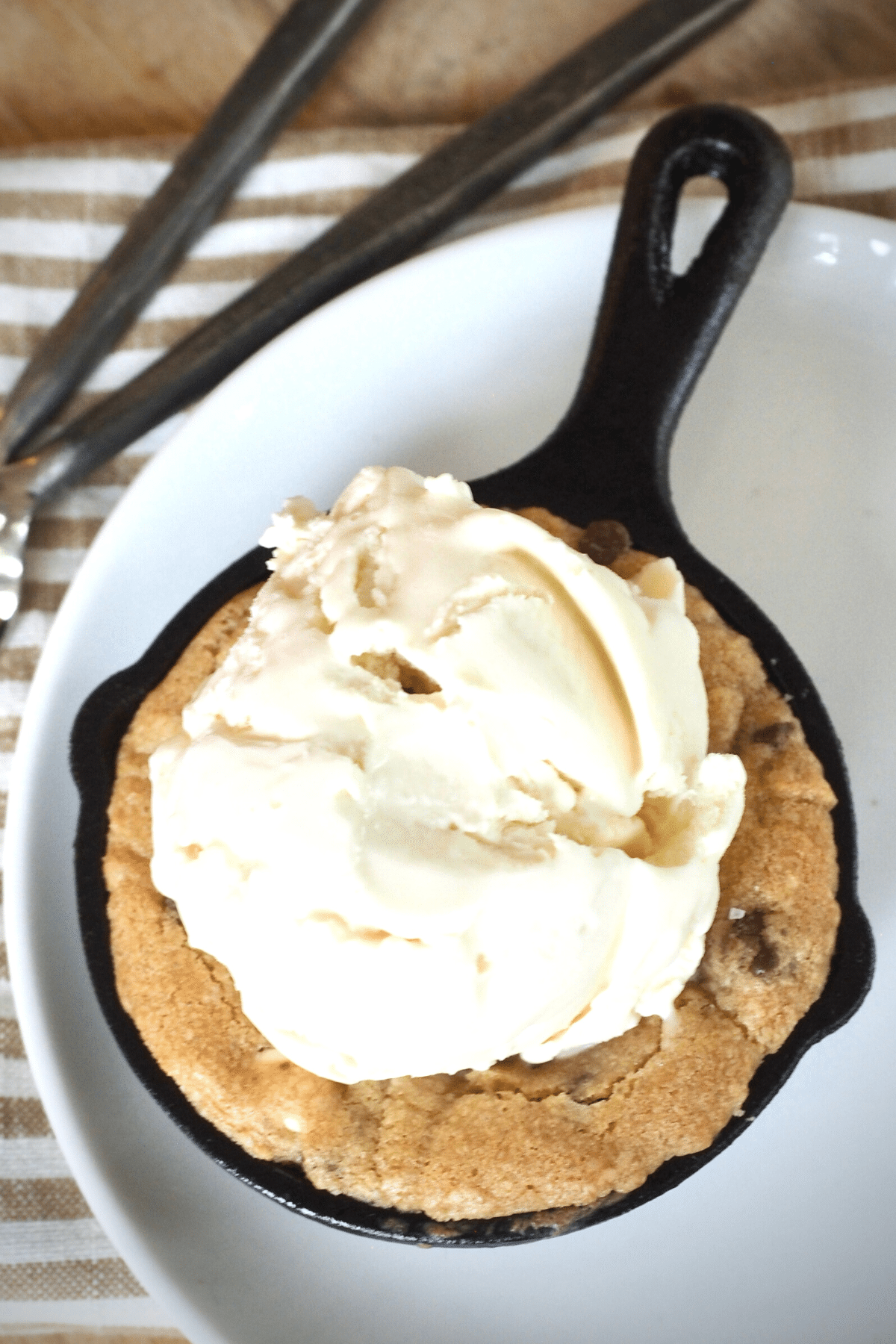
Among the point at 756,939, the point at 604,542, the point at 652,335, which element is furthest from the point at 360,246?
the point at 756,939

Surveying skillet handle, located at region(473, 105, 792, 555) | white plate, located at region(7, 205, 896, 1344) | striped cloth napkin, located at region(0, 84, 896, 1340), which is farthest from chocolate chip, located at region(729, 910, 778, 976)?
striped cloth napkin, located at region(0, 84, 896, 1340)

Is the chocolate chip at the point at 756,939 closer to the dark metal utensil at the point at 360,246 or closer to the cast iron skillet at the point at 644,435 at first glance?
the cast iron skillet at the point at 644,435

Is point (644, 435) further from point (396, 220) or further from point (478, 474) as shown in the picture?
point (396, 220)

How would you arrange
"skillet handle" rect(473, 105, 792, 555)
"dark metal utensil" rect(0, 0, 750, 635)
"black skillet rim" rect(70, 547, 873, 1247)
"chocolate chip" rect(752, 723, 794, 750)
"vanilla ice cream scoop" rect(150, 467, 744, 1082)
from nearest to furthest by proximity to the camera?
"vanilla ice cream scoop" rect(150, 467, 744, 1082) < "black skillet rim" rect(70, 547, 873, 1247) < "chocolate chip" rect(752, 723, 794, 750) < "skillet handle" rect(473, 105, 792, 555) < "dark metal utensil" rect(0, 0, 750, 635)

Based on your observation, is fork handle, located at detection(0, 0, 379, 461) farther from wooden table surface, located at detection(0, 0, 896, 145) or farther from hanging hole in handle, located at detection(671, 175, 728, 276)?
hanging hole in handle, located at detection(671, 175, 728, 276)

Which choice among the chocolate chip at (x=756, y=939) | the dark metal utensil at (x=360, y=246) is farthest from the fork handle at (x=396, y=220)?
the chocolate chip at (x=756, y=939)

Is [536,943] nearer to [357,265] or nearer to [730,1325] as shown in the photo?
[730,1325]

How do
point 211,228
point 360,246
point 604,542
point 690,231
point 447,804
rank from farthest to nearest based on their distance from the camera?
point 211,228 → point 360,246 → point 690,231 → point 604,542 → point 447,804
